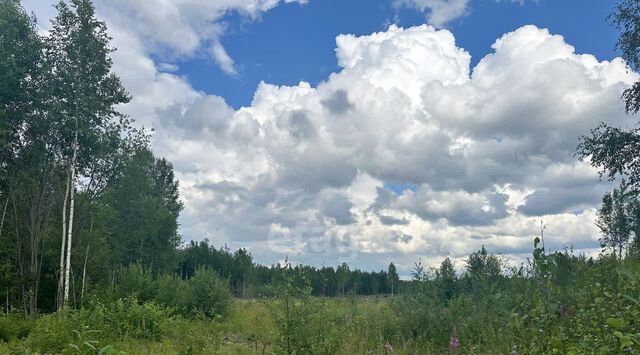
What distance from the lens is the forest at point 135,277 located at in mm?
7734

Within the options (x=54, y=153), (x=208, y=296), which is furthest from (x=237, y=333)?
(x=54, y=153)

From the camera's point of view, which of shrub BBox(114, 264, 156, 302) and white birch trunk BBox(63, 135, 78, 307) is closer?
shrub BBox(114, 264, 156, 302)

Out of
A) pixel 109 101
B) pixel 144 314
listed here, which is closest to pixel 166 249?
pixel 109 101

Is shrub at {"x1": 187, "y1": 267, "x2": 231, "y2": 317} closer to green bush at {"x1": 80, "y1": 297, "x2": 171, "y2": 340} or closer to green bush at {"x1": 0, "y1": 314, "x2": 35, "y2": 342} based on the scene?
green bush at {"x1": 80, "y1": 297, "x2": 171, "y2": 340}

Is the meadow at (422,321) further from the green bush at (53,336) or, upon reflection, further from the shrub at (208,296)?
the shrub at (208,296)

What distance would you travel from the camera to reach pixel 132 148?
2673cm

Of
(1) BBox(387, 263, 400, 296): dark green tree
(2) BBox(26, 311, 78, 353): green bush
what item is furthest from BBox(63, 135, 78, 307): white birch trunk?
(1) BBox(387, 263, 400, 296): dark green tree

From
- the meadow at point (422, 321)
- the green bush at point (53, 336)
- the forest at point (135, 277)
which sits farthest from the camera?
the green bush at point (53, 336)

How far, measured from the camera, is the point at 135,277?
19328mm

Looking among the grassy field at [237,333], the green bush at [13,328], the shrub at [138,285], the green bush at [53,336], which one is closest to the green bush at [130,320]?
the grassy field at [237,333]

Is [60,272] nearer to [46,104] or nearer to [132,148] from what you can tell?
[46,104]

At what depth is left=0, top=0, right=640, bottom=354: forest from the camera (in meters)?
7.73

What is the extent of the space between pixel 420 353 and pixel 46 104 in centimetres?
1882

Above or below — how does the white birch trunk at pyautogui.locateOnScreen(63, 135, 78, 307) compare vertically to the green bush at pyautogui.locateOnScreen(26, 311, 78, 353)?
above
